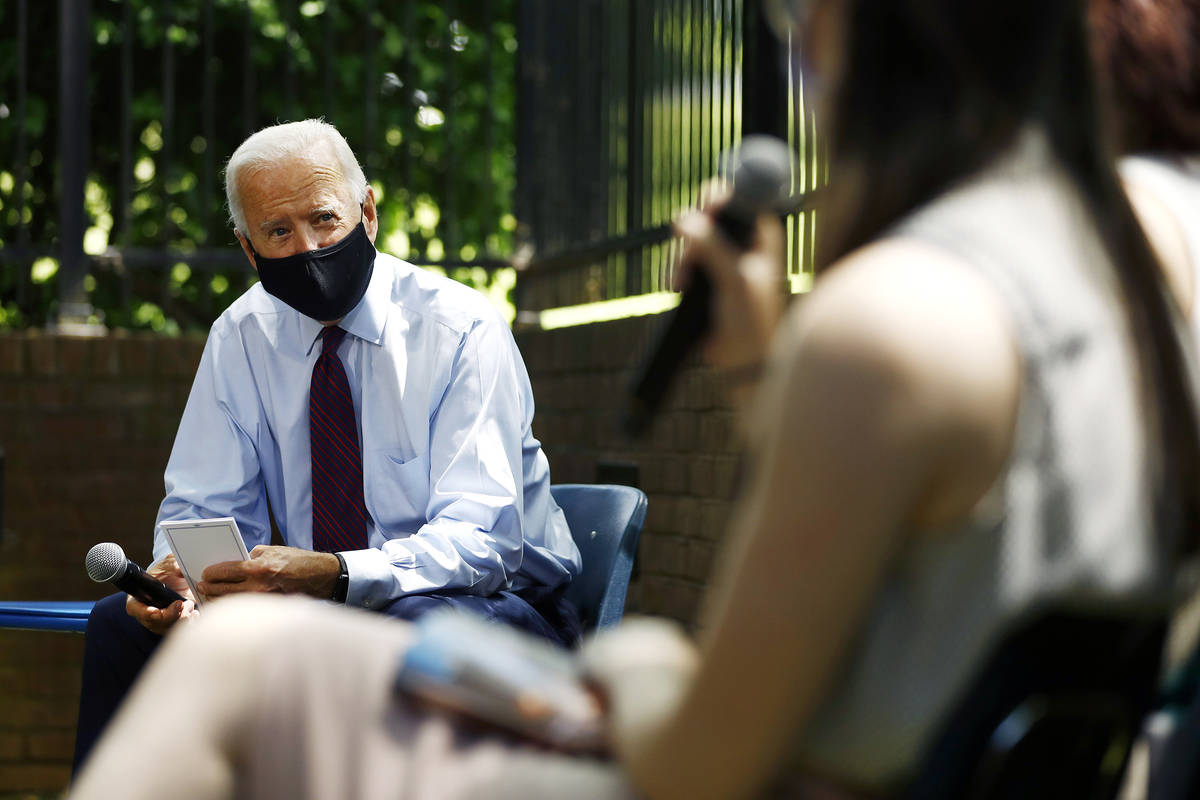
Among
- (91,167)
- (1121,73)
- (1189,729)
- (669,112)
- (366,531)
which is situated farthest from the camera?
(91,167)

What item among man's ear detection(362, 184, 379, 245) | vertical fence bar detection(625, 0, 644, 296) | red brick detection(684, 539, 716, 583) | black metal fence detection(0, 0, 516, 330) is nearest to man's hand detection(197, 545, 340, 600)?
man's ear detection(362, 184, 379, 245)

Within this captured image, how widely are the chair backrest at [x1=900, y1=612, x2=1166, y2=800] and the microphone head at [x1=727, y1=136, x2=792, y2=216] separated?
1.51ft

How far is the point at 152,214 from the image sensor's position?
21.3 feet

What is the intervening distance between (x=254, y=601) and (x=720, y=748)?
48 cm

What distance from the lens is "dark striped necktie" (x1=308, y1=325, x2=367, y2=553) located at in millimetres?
3109

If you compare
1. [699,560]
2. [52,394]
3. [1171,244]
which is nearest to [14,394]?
[52,394]

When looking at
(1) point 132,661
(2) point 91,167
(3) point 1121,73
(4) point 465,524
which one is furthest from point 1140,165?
(2) point 91,167

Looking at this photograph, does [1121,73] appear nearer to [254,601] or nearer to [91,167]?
[254,601]

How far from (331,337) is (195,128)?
4.03 m

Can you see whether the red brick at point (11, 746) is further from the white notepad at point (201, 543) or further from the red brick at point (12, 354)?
the white notepad at point (201, 543)

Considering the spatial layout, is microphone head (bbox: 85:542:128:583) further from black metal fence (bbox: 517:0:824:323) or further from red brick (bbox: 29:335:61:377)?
red brick (bbox: 29:335:61:377)

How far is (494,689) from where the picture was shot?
4.09 ft

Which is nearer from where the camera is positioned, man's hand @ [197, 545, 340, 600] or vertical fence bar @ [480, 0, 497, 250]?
man's hand @ [197, 545, 340, 600]

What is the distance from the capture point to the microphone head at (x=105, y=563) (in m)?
2.69
